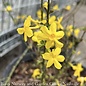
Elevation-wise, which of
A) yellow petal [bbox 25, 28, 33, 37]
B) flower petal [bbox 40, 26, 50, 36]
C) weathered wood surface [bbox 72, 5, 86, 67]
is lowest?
weathered wood surface [bbox 72, 5, 86, 67]

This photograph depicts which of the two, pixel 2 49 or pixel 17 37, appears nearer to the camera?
pixel 2 49

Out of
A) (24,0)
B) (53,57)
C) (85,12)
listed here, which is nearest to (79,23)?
(85,12)

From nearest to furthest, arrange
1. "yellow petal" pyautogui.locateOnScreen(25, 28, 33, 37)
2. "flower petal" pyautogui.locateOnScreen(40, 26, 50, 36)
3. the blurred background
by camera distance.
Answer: "flower petal" pyautogui.locateOnScreen(40, 26, 50, 36)
"yellow petal" pyautogui.locateOnScreen(25, 28, 33, 37)
the blurred background

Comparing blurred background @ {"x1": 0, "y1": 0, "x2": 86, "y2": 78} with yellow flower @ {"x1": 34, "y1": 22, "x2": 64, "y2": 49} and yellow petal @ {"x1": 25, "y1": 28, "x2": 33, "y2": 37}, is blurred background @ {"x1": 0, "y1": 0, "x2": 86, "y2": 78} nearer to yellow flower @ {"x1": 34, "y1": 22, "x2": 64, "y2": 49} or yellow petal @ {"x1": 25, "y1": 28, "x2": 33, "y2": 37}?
yellow petal @ {"x1": 25, "y1": 28, "x2": 33, "y2": 37}

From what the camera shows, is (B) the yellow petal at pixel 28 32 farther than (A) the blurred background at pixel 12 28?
No

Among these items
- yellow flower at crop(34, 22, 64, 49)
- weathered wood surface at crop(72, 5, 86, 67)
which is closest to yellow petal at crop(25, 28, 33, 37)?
yellow flower at crop(34, 22, 64, 49)

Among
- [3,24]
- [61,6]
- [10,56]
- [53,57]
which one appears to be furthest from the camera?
[61,6]

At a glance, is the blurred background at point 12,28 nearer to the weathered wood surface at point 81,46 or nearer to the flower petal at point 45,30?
the weathered wood surface at point 81,46

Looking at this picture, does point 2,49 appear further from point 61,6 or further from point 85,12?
point 85,12

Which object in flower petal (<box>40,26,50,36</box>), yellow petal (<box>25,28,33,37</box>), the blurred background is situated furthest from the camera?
the blurred background

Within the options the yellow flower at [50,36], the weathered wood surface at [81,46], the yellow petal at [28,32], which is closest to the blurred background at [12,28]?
the weathered wood surface at [81,46]

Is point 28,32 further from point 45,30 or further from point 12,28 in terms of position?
point 12,28
